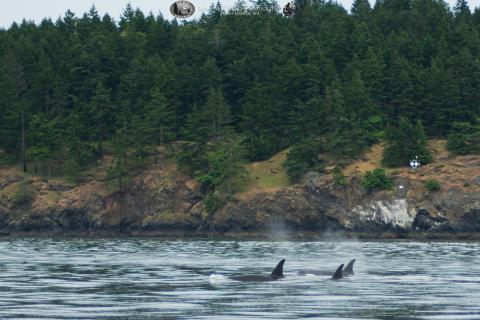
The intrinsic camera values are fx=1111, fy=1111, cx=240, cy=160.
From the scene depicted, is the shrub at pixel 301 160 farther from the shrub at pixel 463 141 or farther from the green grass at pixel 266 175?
the shrub at pixel 463 141

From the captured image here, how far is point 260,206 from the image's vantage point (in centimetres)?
14275

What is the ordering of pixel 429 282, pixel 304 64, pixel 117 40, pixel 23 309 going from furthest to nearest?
1. pixel 117 40
2. pixel 304 64
3. pixel 429 282
4. pixel 23 309

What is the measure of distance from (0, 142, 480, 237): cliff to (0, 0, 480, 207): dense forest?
10.3 ft

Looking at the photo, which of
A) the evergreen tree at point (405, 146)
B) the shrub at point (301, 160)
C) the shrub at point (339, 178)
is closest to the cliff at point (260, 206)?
the shrub at point (339, 178)

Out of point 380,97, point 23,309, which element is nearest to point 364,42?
point 380,97

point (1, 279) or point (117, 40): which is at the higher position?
point (117, 40)

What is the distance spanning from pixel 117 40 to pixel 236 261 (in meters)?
121

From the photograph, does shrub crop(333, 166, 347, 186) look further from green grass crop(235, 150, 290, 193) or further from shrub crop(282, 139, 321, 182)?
Result: green grass crop(235, 150, 290, 193)

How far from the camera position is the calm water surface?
3972 cm

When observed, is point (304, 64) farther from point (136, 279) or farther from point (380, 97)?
point (136, 279)

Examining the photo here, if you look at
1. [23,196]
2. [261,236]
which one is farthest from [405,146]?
[23,196]

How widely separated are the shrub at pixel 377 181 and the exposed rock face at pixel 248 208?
39.3 inches

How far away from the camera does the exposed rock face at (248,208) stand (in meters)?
133

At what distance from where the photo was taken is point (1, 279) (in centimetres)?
5725
